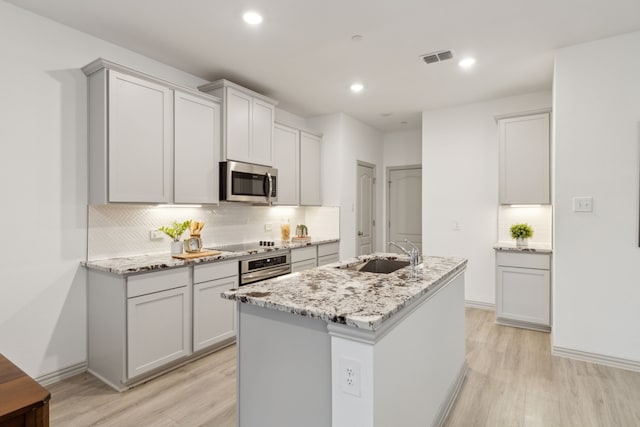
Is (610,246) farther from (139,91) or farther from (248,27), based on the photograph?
(139,91)

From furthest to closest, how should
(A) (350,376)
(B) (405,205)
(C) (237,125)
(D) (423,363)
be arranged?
(B) (405,205) < (C) (237,125) < (D) (423,363) < (A) (350,376)

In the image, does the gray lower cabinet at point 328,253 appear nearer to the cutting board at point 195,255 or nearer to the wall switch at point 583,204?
the cutting board at point 195,255

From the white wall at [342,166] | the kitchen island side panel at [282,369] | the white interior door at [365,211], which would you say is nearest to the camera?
the kitchen island side panel at [282,369]

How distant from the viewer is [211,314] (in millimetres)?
3143

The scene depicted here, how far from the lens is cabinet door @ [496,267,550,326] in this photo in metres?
3.70

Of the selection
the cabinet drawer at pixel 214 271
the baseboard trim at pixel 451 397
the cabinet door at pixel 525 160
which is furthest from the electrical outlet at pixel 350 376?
the cabinet door at pixel 525 160

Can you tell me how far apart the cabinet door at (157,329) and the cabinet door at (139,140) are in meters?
0.83

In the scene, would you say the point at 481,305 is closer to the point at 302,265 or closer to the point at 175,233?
the point at 302,265

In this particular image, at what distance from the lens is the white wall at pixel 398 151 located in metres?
6.11

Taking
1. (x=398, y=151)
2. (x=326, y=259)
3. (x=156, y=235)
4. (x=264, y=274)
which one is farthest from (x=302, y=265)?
(x=398, y=151)

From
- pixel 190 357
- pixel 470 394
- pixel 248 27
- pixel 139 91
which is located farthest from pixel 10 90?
pixel 470 394

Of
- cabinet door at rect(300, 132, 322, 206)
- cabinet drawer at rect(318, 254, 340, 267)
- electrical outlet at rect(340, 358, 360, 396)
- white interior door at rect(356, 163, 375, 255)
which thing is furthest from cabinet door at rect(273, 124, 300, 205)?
electrical outlet at rect(340, 358, 360, 396)

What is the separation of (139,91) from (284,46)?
4.23ft

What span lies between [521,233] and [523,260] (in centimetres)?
34
